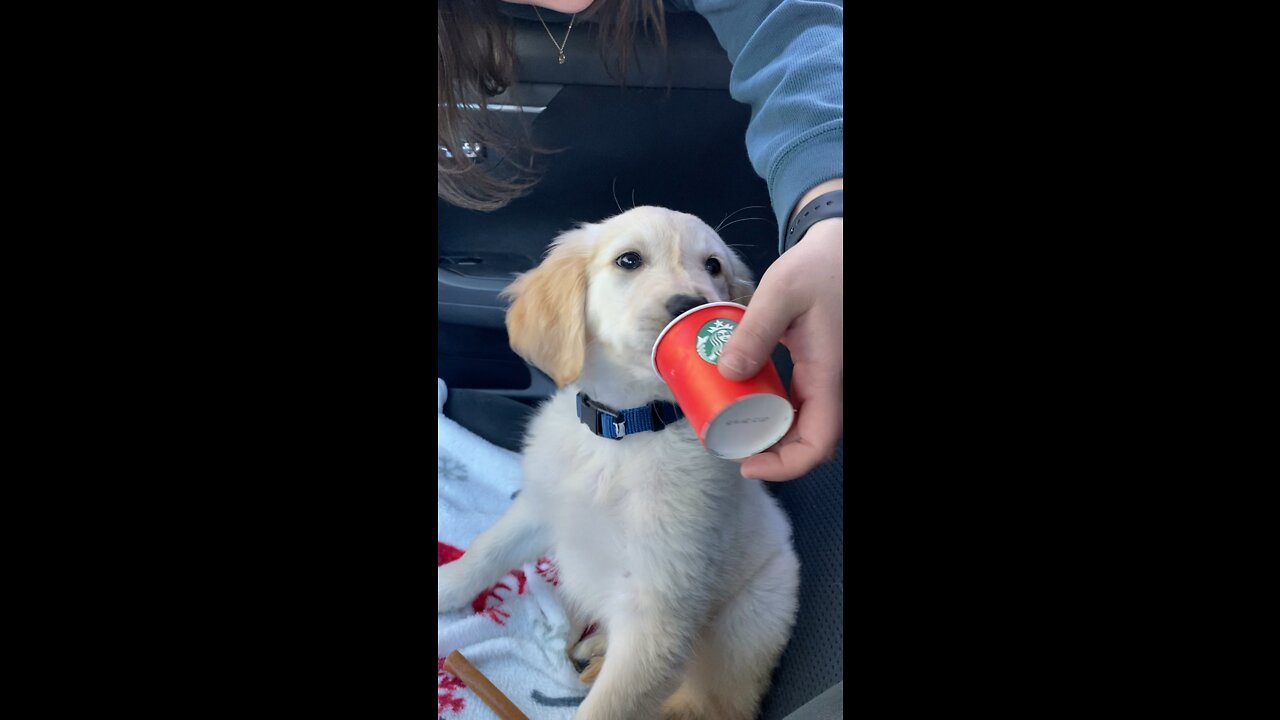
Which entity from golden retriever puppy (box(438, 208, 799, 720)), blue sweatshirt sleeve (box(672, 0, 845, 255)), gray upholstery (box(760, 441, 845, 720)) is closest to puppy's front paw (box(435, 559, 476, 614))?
golden retriever puppy (box(438, 208, 799, 720))

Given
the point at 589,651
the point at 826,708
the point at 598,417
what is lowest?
the point at 589,651

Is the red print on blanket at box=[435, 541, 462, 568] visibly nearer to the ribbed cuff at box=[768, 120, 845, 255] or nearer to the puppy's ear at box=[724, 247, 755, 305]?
the puppy's ear at box=[724, 247, 755, 305]

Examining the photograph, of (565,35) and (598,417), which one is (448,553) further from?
(565,35)

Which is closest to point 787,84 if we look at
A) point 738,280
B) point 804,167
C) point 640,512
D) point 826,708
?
point 804,167

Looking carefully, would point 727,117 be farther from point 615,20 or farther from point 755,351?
point 755,351

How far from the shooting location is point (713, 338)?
74 centimetres

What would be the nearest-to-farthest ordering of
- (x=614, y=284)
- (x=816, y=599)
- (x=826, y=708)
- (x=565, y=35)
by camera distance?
(x=826, y=708) → (x=565, y=35) → (x=614, y=284) → (x=816, y=599)

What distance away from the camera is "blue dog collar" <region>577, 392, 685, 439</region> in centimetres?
108

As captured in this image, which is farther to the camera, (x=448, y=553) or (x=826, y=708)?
(x=448, y=553)

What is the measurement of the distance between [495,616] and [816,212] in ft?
2.85

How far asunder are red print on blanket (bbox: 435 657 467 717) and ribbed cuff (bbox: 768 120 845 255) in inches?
31.1

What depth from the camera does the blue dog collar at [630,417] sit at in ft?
3.54

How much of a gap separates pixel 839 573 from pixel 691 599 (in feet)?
0.90

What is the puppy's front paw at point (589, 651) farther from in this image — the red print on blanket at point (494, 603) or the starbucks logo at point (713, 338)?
the starbucks logo at point (713, 338)
